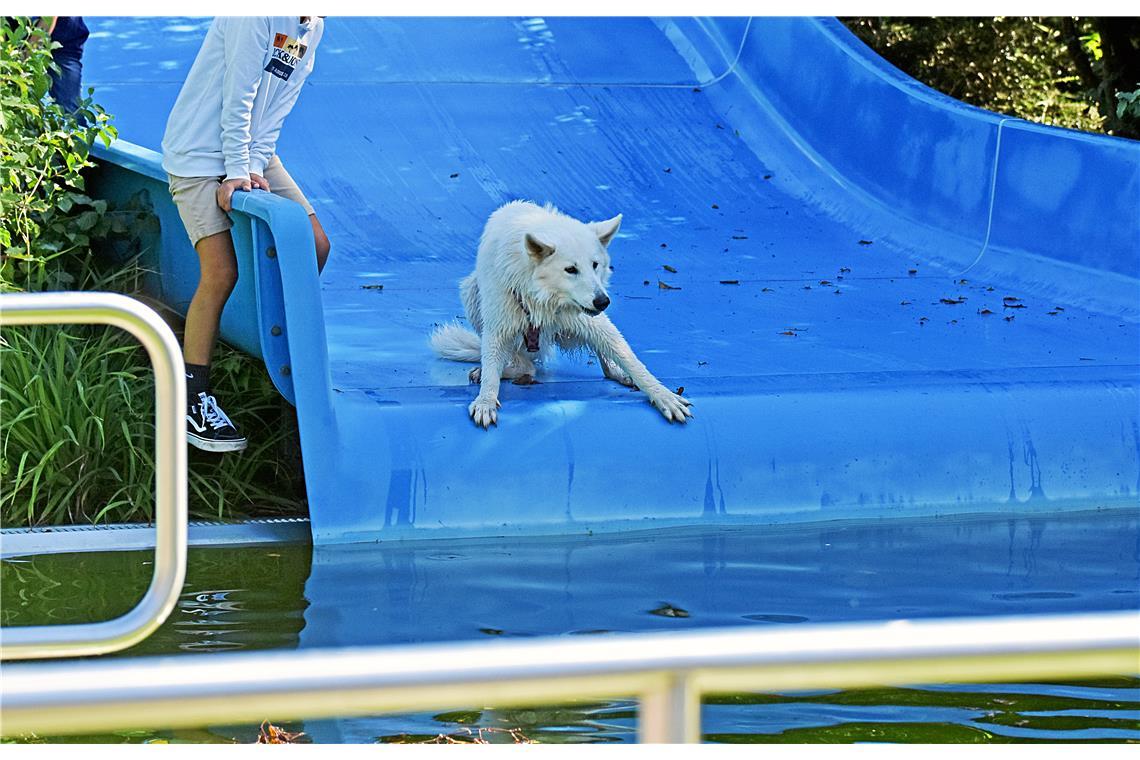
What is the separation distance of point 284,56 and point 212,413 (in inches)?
46.0

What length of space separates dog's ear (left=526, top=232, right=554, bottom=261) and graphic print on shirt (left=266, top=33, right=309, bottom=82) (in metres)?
0.94

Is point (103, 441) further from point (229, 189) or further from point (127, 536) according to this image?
point (229, 189)

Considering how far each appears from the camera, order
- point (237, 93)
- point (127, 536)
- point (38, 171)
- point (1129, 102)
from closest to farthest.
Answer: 1. point (127, 536)
2. point (237, 93)
3. point (38, 171)
4. point (1129, 102)

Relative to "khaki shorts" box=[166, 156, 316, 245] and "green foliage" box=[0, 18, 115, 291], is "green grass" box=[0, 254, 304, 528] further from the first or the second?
"khaki shorts" box=[166, 156, 316, 245]

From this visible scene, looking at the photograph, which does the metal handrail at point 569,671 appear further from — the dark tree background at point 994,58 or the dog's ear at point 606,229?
the dark tree background at point 994,58

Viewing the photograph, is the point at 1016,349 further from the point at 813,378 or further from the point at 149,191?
the point at 149,191

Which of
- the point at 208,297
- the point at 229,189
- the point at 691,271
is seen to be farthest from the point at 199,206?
the point at 691,271

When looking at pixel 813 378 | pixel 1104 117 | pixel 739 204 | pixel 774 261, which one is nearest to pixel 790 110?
pixel 739 204

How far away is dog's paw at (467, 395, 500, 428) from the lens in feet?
15.0

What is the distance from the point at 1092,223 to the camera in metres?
6.77

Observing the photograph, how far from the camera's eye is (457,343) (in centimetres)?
528

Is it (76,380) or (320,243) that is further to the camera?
(320,243)

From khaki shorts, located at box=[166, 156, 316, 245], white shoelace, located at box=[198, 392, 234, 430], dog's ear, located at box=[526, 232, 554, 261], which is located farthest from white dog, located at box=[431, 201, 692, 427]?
white shoelace, located at box=[198, 392, 234, 430]

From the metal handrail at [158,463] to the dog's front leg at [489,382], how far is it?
270 centimetres
